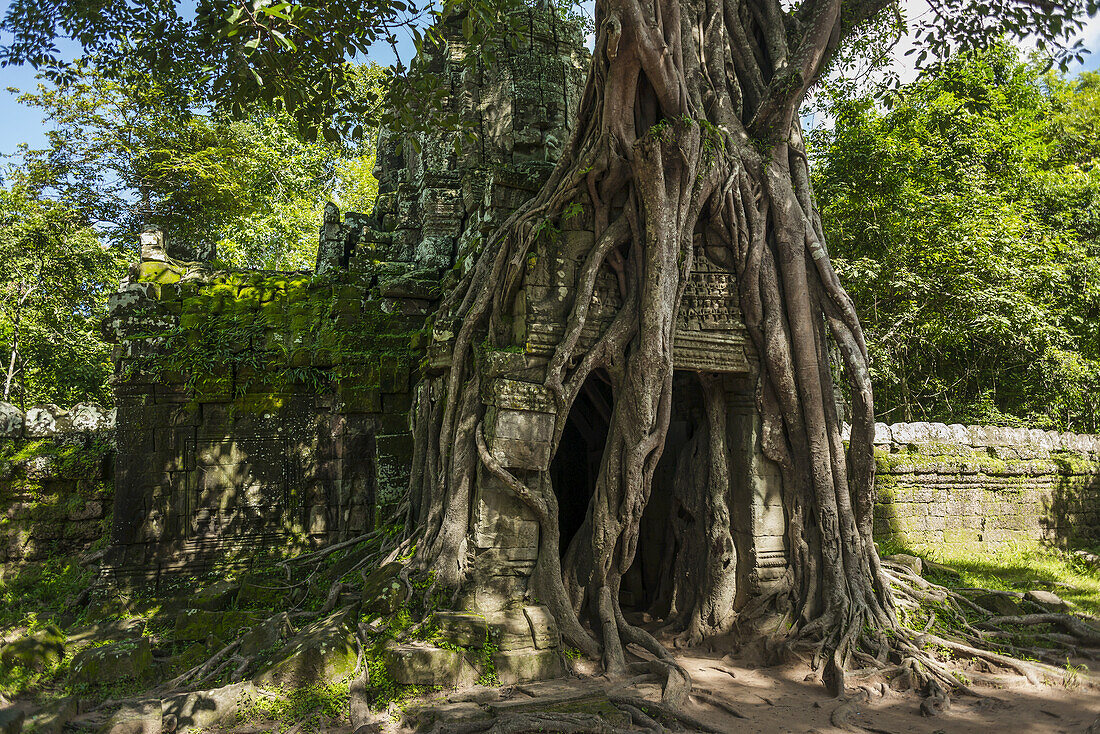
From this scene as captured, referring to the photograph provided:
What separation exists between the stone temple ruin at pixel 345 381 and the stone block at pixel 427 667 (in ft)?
7.69

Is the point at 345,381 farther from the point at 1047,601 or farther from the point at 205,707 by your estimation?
the point at 1047,601

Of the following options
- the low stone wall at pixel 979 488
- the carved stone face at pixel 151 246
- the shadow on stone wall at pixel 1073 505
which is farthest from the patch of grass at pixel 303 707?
the shadow on stone wall at pixel 1073 505

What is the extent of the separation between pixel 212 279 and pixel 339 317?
4.71ft

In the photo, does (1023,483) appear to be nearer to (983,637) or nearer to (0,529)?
(983,637)

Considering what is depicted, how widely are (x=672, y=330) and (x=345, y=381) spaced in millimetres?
3500

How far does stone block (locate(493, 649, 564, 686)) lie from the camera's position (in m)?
4.45

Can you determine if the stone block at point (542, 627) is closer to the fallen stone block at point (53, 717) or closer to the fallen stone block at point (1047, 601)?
the fallen stone block at point (53, 717)

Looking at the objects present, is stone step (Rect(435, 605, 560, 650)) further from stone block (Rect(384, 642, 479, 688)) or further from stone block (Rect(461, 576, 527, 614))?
stone block (Rect(384, 642, 479, 688))

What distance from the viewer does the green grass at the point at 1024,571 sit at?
21.7ft

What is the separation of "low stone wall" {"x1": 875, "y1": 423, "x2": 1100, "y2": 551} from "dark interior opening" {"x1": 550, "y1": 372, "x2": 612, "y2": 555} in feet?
11.6

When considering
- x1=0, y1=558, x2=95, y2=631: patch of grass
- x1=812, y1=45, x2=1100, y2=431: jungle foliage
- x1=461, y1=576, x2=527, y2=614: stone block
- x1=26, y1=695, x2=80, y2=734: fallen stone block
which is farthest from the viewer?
x1=812, y1=45, x2=1100, y2=431: jungle foliage

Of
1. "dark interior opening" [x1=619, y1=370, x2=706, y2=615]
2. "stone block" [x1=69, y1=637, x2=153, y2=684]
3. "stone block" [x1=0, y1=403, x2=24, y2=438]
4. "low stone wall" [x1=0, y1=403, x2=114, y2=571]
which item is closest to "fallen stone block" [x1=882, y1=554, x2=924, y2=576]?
"dark interior opening" [x1=619, y1=370, x2=706, y2=615]

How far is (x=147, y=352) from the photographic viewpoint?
267 inches

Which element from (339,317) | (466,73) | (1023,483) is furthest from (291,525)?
(1023,483)
